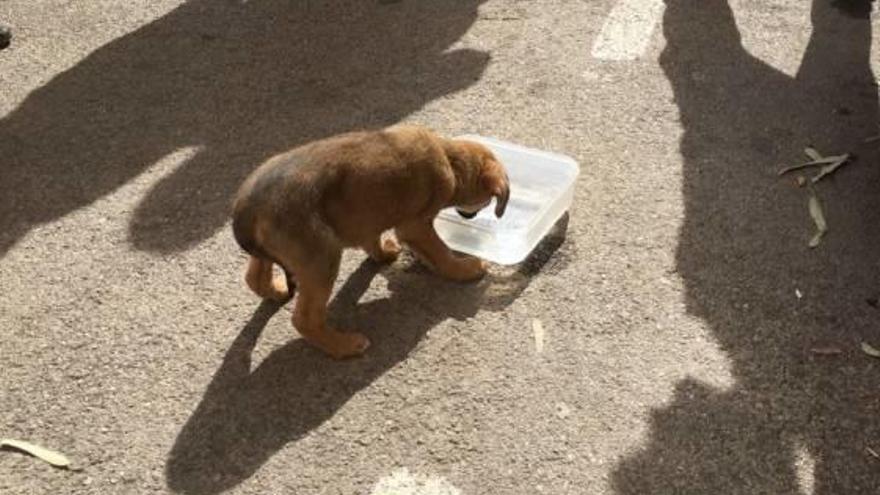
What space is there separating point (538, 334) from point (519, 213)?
838 millimetres

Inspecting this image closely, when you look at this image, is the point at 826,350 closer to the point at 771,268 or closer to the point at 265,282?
the point at 771,268

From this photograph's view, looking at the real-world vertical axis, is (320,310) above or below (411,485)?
above

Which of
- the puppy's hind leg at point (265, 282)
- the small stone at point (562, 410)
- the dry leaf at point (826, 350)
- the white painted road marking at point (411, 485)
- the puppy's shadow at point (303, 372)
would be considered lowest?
the white painted road marking at point (411, 485)

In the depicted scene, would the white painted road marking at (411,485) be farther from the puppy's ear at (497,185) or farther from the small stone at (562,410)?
the puppy's ear at (497,185)

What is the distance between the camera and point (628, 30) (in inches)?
227

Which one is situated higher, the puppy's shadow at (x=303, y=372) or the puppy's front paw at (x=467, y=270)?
the puppy's front paw at (x=467, y=270)

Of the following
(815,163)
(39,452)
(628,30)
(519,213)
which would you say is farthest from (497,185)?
(628,30)

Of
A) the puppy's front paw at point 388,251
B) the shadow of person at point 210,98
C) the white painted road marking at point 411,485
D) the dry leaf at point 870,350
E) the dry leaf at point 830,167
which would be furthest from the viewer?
the shadow of person at point 210,98

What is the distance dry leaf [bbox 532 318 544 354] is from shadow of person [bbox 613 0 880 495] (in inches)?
22.3

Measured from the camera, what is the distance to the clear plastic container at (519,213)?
394 cm

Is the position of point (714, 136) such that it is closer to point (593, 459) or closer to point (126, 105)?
→ point (593, 459)

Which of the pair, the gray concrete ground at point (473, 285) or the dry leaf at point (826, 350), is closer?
the gray concrete ground at point (473, 285)

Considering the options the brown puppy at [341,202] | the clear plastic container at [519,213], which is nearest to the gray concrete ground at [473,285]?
the clear plastic container at [519,213]

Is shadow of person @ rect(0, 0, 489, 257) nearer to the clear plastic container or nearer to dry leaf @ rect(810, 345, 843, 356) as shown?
the clear plastic container
